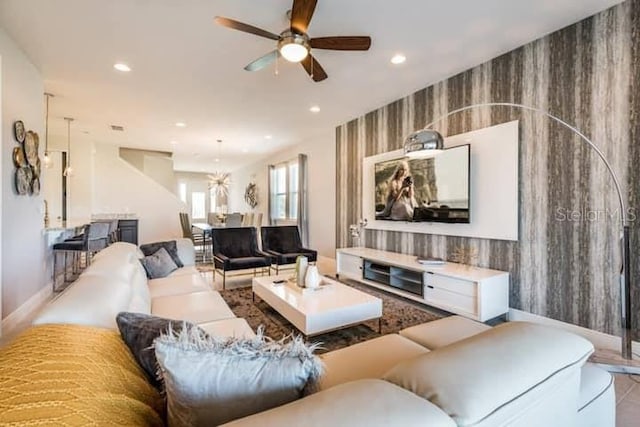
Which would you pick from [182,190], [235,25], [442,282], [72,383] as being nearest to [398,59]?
[235,25]

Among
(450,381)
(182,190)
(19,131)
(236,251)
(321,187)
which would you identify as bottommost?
(236,251)

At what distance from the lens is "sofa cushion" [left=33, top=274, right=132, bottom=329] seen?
122 centimetres

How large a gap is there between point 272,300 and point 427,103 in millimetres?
3259

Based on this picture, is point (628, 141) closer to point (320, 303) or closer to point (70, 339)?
point (320, 303)

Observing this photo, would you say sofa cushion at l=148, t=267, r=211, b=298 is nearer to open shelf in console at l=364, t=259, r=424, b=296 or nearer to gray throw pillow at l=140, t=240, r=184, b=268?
gray throw pillow at l=140, t=240, r=184, b=268

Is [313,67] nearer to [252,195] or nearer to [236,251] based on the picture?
[236,251]

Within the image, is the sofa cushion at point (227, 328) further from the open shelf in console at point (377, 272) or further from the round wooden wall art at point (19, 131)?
the round wooden wall art at point (19, 131)

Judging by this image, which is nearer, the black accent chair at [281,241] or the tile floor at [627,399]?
the tile floor at [627,399]

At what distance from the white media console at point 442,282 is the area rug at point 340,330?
5.9 inches

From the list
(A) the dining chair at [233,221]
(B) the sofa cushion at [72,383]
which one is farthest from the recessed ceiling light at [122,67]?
(A) the dining chair at [233,221]

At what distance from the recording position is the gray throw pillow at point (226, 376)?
77 centimetres

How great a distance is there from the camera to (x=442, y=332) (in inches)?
72.3

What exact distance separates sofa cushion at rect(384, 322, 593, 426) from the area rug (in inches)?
71.5

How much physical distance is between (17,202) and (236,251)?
2.62 meters
